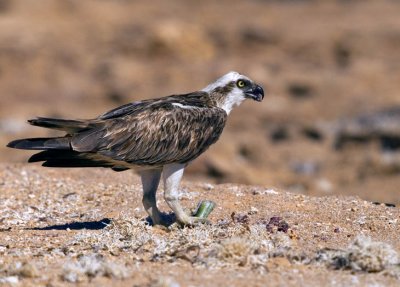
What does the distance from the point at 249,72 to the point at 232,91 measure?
19.9 meters

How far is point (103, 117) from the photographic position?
10.3m

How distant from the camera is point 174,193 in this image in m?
10.2

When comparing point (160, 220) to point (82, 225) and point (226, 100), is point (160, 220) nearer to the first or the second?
point (82, 225)

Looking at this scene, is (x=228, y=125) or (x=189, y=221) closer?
(x=189, y=221)

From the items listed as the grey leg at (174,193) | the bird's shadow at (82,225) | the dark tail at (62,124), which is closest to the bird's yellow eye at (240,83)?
the grey leg at (174,193)

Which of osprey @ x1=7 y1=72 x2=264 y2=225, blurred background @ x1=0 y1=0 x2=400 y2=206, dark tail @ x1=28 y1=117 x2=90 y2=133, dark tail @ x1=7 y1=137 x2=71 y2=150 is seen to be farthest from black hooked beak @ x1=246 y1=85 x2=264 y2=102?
blurred background @ x1=0 y1=0 x2=400 y2=206

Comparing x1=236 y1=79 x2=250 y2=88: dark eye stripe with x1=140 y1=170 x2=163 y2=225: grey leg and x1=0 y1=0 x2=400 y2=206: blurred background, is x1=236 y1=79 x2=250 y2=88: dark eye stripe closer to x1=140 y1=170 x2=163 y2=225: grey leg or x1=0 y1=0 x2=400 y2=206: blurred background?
x1=140 y1=170 x2=163 y2=225: grey leg

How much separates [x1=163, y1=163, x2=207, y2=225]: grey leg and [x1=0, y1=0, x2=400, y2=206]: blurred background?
782cm

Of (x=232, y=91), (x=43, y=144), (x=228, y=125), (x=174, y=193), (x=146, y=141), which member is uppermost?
(x=232, y=91)

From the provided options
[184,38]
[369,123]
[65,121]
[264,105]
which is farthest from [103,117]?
[184,38]

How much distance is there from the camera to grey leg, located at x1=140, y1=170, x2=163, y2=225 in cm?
1043

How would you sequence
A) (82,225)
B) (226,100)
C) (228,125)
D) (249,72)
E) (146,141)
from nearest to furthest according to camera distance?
(146,141) < (82,225) < (226,100) < (228,125) < (249,72)

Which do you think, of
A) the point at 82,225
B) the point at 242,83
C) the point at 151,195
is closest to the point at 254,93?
the point at 242,83

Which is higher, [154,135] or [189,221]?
[154,135]
